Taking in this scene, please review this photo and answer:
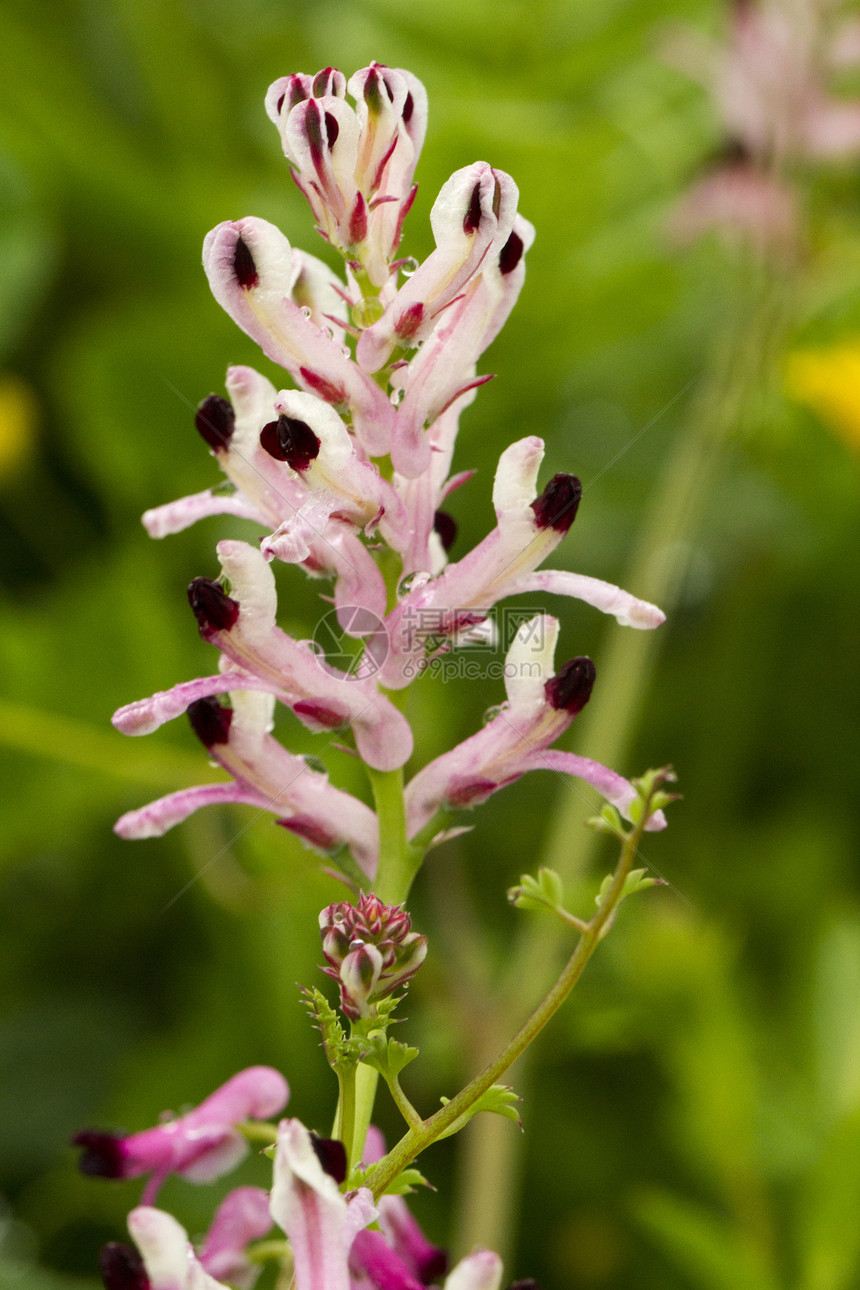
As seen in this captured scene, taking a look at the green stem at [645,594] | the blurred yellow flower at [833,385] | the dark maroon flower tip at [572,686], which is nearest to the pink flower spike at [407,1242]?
the dark maroon flower tip at [572,686]

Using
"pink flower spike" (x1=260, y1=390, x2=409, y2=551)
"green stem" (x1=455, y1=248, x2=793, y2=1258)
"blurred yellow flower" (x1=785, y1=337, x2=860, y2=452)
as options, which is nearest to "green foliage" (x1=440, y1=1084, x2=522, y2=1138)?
"pink flower spike" (x1=260, y1=390, x2=409, y2=551)

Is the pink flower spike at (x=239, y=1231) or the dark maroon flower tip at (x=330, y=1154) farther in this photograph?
the pink flower spike at (x=239, y=1231)

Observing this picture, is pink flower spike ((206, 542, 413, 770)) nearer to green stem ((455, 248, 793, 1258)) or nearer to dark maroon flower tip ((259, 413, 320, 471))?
dark maroon flower tip ((259, 413, 320, 471))

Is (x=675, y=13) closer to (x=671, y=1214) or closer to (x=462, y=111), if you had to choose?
(x=462, y=111)

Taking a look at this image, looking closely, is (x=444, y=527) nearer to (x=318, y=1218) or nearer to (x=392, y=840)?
(x=392, y=840)

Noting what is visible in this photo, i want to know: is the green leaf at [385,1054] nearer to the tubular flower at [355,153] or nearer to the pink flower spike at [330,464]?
the pink flower spike at [330,464]

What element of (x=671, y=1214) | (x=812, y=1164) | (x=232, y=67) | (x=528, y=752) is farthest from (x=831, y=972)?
(x=232, y=67)
